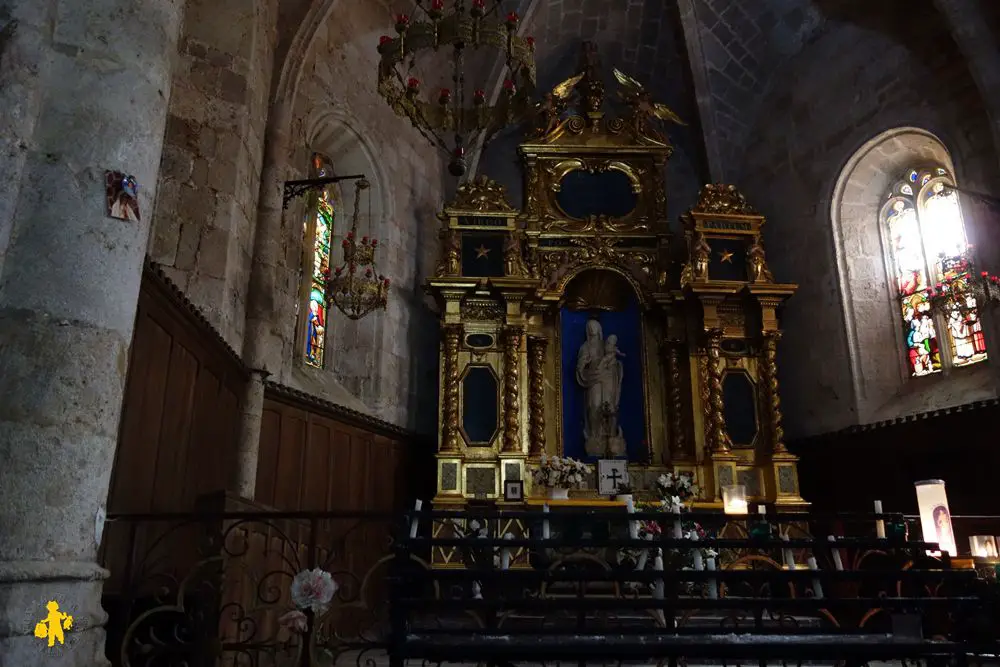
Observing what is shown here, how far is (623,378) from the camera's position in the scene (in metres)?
11.8

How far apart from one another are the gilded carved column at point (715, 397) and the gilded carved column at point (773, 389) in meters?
0.65

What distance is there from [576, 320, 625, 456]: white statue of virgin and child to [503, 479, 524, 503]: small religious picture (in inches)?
52.6

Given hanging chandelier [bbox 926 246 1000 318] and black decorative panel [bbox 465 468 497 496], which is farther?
black decorative panel [bbox 465 468 497 496]

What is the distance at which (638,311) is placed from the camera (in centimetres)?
1206

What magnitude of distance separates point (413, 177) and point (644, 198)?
3.70m

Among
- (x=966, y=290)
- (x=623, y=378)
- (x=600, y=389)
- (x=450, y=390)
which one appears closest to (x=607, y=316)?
(x=623, y=378)

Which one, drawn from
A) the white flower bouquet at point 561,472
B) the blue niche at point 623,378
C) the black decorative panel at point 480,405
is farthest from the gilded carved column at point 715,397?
the black decorative panel at point 480,405

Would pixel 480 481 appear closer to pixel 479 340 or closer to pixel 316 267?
pixel 479 340

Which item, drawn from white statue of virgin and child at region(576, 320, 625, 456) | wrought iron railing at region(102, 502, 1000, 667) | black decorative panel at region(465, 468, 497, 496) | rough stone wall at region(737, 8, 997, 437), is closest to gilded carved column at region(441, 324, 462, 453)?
black decorative panel at region(465, 468, 497, 496)

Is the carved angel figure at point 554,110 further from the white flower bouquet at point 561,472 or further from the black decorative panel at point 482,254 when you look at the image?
the white flower bouquet at point 561,472

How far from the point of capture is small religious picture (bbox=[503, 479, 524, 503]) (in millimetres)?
10349

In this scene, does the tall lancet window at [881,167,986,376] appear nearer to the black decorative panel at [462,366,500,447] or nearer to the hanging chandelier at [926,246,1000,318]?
the hanging chandelier at [926,246,1000,318]

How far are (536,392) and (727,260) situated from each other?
11.5ft

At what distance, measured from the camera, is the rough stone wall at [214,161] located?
279 inches
